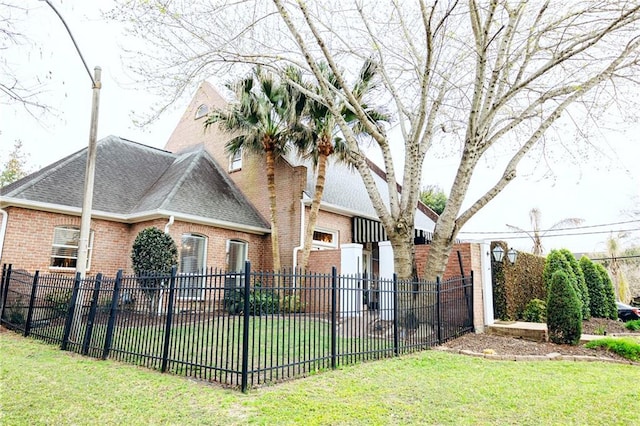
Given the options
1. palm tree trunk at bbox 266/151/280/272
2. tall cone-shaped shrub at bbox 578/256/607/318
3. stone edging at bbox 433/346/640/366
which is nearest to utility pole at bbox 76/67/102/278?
palm tree trunk at bbox 266/151/280/272

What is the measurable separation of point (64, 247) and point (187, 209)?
411 cm

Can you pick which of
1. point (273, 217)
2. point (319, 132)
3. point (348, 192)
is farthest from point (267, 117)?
point (348, 192)

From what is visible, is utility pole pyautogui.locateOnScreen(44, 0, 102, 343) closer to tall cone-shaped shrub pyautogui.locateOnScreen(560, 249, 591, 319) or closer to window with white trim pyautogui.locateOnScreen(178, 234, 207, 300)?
window with white trim pyautogui.locateOnScreen(178, 234, 207, 300)

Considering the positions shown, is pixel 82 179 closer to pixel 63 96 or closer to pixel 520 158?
pixel 63 96

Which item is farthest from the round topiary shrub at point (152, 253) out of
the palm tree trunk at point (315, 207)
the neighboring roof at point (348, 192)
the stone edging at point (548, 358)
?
the stone edging at point (548, 358)

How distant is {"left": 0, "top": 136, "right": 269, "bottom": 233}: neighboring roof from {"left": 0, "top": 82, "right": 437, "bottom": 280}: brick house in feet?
0.14

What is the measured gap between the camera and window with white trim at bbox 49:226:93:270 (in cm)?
1269

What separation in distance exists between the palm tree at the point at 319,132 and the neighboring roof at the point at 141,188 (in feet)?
8.50

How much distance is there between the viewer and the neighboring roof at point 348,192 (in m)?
17.1

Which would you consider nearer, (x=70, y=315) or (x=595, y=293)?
(x=70, y=315)

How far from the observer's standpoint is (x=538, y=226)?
101 ft

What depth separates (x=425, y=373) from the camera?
21.8 feet

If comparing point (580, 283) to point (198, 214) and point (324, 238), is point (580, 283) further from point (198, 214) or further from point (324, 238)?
point (198, 214)

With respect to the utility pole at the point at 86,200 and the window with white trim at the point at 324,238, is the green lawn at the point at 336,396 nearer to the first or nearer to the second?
the utility pole at the point at 86,200
